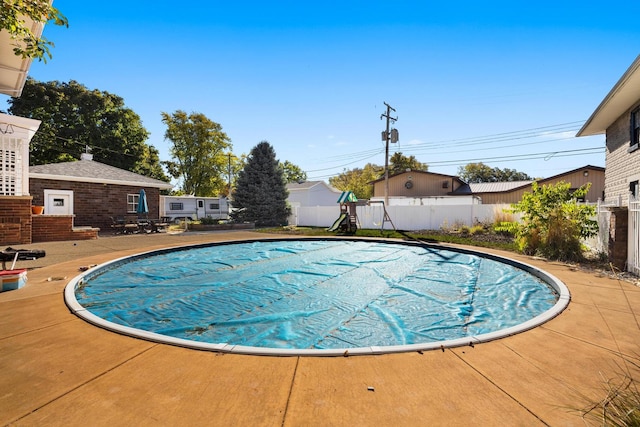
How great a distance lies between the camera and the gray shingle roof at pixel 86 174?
15.3 m

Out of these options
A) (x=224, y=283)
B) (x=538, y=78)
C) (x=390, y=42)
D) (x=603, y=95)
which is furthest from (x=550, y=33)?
(x=224, y=283)

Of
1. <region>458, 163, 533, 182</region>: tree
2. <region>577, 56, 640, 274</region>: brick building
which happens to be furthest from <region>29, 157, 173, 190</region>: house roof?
<region>458, 163, 533, 182</region>: tree

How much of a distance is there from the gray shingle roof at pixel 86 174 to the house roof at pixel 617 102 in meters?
21.0

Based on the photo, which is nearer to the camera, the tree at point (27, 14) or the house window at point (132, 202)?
the tree at point (27, 14)

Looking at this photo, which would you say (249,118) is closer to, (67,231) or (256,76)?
(256,76)

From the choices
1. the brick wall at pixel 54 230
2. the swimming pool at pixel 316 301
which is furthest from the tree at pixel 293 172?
the swimming pool at pixel 316 301

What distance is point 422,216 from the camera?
1684 cm

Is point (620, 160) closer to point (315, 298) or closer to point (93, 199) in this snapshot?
point (315, 298)

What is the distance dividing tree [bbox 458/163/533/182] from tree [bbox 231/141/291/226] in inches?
2086

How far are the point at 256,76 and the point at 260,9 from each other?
202 inches

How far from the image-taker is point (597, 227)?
7.61 meters

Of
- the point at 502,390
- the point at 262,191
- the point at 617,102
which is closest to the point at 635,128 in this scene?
the point at 617,102

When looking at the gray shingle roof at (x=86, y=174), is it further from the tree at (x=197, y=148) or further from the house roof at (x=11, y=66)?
the tree at (x=197, y=148)

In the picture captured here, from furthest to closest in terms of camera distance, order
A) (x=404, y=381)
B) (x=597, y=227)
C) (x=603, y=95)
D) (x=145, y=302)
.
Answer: (x=603, y=95) → (x=597, y=227) → (x=145, y=302) → (x=404, y=381)
